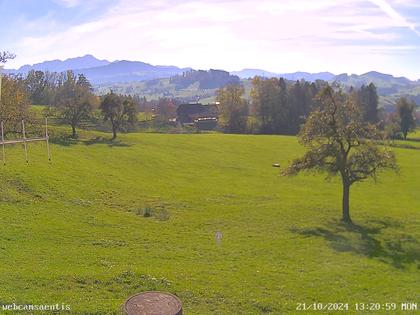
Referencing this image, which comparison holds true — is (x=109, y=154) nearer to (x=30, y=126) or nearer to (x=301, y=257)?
(x=30, y=126)

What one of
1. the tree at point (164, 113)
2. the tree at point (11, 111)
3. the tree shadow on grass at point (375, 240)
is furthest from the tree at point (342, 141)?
the tree at point (164, 113)

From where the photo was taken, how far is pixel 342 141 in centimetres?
3978

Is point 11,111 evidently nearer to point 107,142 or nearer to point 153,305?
point 153,305

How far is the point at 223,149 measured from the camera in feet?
292

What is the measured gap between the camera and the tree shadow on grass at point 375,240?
3135 cm

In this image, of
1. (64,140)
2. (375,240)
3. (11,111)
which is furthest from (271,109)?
(11,111)

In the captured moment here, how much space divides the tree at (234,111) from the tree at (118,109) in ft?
175

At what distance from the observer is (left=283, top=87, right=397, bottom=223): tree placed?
3906cm

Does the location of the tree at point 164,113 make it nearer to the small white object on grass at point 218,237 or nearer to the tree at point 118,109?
the tree at point 118,109

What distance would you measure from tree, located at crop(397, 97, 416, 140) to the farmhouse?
6158 cm

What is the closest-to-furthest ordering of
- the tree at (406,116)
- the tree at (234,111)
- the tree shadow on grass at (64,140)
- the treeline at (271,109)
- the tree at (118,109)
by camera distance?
1. the tree shadow on grass at (64,140)
2. the tree at (118,109)
3. the tree at (406,116)
4. the treeline at (271,109)
5. the tree at (234,111)

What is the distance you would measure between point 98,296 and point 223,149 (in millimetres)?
70225

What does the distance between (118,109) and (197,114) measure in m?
95.9

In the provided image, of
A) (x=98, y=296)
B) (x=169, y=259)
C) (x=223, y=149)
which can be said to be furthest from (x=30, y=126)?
(x=223, y=149)
